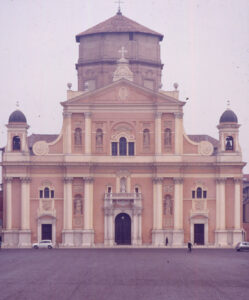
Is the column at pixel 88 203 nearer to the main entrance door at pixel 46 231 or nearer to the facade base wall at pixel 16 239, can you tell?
the main entrance door at pixel 46 231

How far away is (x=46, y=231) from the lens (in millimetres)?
76688

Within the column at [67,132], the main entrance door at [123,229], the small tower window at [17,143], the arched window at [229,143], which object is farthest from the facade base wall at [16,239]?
the arched window at [229,143]

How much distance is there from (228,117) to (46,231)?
19.6m

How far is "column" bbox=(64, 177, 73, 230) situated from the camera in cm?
7612

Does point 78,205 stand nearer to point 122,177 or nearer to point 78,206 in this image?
point 78,206

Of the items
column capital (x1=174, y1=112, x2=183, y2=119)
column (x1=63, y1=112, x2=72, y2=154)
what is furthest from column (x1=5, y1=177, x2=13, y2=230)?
column capital (x1=174, y1=112, x2=183, y2=119)

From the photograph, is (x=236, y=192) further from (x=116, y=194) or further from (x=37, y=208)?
(x=37, y=208)

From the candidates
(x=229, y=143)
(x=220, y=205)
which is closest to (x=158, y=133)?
(x=229, y=143)

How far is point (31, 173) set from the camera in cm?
7719

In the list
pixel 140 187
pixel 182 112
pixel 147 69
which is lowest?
pixel 140 187

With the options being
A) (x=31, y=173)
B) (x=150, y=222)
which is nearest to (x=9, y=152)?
(x=31, y=173)

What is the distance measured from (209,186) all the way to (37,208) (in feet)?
51.8
